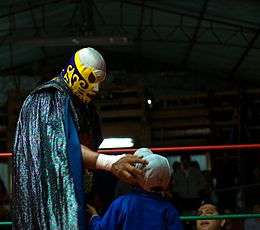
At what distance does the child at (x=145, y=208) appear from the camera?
2.57 metres

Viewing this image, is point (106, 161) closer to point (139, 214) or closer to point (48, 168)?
point (48, 168)

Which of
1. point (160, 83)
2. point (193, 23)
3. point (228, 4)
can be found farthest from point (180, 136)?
point (160, 83)

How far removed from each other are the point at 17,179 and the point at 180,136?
729 cm

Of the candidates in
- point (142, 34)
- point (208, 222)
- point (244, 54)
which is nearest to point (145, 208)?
point (208, 222)

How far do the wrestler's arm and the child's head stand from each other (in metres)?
0.08

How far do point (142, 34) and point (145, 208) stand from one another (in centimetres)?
1234

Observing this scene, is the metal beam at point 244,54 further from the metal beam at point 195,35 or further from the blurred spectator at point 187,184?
the blurred spectator at point 187,184

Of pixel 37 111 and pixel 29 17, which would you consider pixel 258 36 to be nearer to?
pixel 29 17

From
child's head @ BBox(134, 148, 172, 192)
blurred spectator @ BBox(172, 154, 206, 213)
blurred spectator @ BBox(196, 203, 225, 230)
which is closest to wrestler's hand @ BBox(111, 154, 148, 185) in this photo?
child's head @ BBox(134, 148, 172, 192)

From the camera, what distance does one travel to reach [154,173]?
2.55 m

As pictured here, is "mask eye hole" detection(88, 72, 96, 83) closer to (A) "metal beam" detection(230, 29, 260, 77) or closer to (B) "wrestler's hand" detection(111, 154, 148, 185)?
(B) "wrestler's hand" detection(111, 154, 148, 185)

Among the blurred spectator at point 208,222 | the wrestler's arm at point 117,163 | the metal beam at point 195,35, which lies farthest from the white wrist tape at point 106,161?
the metal beam at point 195,35

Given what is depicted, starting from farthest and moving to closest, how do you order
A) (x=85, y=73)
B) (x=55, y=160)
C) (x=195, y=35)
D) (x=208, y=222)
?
1. (x=195, y=35)
2. (x=208, y=222)
3. (x=85, y=73)
4. (x=55, y=160)

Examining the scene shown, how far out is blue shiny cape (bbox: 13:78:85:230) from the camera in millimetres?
2320
